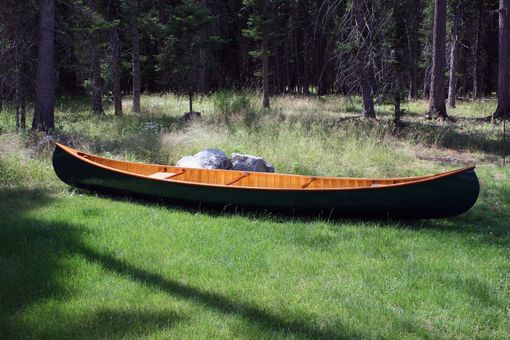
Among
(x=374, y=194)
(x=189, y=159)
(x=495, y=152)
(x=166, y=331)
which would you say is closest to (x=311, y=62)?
(x=495, y=152)

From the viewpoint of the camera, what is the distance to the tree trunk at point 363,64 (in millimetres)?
14734

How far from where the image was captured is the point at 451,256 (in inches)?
215

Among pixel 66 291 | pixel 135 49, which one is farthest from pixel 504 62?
pixel 66 291

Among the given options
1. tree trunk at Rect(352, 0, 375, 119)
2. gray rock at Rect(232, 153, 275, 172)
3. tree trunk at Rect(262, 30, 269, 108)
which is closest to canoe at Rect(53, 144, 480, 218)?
gray rock at Rect(232, 153, 275, 172)

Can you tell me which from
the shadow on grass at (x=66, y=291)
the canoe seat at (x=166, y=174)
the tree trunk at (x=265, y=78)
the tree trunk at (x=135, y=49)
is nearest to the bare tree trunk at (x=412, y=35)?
the tree trunk at (x=265, y=78)

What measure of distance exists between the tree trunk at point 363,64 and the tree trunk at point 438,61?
11.0ft

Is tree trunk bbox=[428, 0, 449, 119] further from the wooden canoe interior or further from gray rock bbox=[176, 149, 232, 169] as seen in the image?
the wooden canoe interior

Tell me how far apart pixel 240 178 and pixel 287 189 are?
1.26m

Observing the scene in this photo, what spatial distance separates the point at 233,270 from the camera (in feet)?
16.1

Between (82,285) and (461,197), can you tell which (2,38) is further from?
(461,197)

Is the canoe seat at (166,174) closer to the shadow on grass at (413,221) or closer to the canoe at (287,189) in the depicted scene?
the canoe at (287,189)

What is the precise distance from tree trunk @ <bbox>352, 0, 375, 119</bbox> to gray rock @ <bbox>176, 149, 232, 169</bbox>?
681cm

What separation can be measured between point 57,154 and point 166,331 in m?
5.16

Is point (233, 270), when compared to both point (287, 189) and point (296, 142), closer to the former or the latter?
point (287, 189)
